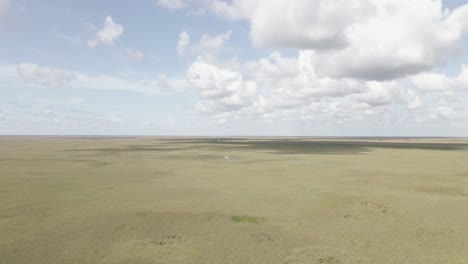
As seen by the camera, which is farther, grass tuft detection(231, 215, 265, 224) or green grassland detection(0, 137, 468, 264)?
grass tuft detection(231, 215, 265, 224)

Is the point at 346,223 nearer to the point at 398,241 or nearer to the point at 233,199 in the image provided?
the point at 398,241

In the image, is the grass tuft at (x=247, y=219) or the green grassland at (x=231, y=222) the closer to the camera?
the green grassland at (x=231, y=222)

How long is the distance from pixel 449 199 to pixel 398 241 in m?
11.8

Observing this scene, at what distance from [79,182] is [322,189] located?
74.0 feet

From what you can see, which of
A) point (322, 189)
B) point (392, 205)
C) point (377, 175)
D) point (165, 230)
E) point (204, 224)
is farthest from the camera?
point (377, 175)

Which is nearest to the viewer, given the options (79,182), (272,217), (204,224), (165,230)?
(165,230)

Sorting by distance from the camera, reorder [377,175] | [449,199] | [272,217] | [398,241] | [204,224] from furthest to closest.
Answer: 1. [377,175]
2. [449,199]
3. [272,217]
4. [204,224]
5. [398,241]

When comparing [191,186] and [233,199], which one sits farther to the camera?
[191,186]

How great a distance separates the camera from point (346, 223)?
1752cm

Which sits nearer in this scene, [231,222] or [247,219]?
[231,222]

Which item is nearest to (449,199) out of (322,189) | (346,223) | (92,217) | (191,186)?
(322,189)

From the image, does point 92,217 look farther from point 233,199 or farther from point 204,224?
point 233,199

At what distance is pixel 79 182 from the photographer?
3055cm

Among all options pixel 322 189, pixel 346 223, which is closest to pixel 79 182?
pixel 322 189
